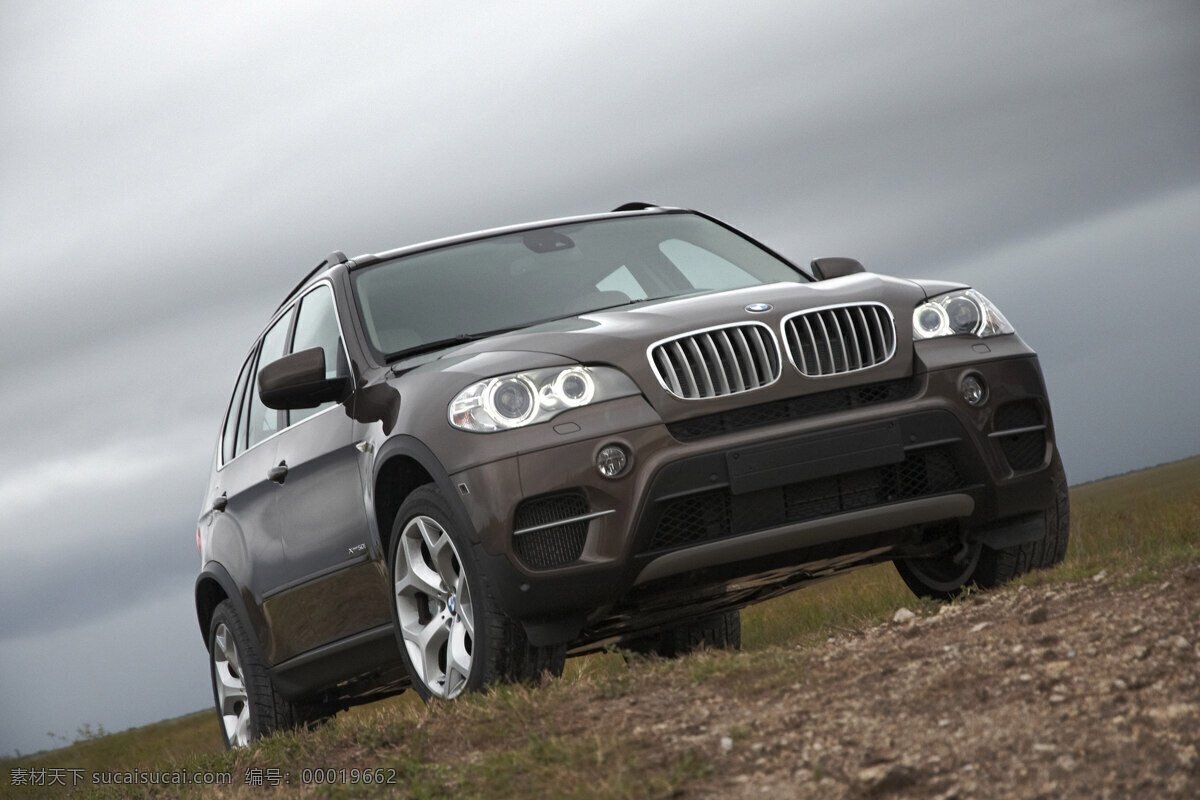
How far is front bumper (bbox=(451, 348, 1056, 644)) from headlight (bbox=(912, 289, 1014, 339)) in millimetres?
192

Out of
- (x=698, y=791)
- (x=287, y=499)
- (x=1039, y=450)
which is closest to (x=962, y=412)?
(x=1039, y=450)

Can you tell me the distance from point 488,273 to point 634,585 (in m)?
1.98

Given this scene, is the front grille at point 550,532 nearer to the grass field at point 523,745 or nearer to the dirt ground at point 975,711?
the grass field at point 523,745

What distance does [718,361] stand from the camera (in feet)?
16.6

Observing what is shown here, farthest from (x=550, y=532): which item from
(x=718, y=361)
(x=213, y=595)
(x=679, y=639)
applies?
(x=213, y=595)

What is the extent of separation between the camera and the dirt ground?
319 centimetres

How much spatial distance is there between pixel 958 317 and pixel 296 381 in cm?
256

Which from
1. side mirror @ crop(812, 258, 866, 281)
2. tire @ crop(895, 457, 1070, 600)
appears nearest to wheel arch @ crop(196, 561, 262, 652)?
side mirror @ crop(812, 258, 866, 281)

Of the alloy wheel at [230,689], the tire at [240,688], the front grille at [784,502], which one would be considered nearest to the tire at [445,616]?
the front grille at [784,502]

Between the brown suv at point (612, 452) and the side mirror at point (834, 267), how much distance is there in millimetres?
17

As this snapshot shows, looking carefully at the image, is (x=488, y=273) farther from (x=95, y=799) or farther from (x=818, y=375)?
(x=95, y=799)

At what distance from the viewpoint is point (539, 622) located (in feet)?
16.8

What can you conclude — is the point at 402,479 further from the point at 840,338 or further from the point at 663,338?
the point at 840,338

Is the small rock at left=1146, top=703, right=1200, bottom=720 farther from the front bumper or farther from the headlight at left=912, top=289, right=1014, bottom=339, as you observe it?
the headlight at left=912, top=289, right=1014, bottom=339
